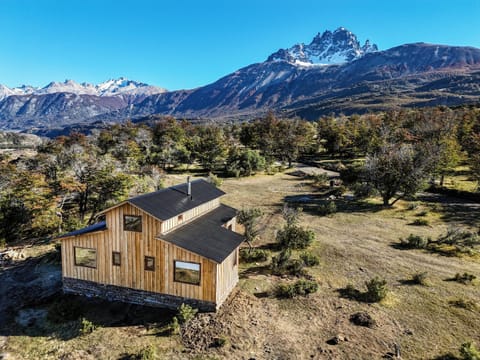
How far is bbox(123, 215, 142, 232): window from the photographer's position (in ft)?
44.1

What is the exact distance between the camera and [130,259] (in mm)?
13719

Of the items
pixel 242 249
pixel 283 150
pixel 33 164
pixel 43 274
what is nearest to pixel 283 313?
pixel 242 249

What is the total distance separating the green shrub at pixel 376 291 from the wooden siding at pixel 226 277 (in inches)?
258

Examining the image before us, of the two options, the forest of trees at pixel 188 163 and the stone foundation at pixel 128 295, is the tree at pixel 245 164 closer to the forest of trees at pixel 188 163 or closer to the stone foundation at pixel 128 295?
the forest of trees at pixel 188 163

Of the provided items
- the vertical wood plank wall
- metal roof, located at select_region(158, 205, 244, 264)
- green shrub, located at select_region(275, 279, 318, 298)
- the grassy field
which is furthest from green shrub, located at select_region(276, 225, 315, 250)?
the vertical wood plank wall

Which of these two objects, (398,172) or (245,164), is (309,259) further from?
(245,164)

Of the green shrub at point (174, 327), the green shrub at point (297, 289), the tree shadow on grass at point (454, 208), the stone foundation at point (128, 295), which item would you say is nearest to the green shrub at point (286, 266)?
the green shrub at point (297, 289)

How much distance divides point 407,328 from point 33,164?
141ft

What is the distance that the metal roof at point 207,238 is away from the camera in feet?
42.4

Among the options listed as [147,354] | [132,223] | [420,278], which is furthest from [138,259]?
[420,278]

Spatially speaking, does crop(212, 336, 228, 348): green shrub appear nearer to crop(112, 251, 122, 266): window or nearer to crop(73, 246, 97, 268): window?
crop(112, 251, 122, 266): window

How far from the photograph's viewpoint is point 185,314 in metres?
12.3

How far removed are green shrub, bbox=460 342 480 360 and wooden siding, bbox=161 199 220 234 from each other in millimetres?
12141

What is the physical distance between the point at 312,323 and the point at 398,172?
74.4 ft
